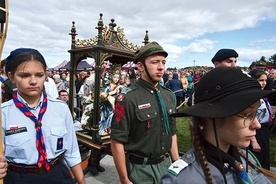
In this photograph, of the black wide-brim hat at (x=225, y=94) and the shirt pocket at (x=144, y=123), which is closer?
the black wide-brim hat at (x=225, y=94)

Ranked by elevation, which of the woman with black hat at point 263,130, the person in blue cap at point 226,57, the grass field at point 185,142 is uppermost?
the person in blue cap at point 226,57

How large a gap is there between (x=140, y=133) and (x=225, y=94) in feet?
3.94

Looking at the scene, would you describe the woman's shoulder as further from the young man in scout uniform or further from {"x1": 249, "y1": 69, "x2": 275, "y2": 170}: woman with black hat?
{"x1": 249, "y1": 69, "x2": 275, "y2": 170}: woman with black hat

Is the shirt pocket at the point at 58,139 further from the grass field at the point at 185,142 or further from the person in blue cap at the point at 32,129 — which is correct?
the grass field at the point at 185,142

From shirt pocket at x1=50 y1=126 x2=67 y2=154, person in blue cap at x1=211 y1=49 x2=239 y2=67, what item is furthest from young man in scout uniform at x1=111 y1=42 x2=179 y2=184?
person in blue cap at x1=211 y1=49 x2=239 y2=67

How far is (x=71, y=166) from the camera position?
1.96m

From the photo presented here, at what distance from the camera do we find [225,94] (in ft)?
3.21

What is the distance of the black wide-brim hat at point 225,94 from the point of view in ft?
3.06

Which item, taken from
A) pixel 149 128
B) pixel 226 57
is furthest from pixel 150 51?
pixel 226 57

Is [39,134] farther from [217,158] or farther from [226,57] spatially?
[226,57]

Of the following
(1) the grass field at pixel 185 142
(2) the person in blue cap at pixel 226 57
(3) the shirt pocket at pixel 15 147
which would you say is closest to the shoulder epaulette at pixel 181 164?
(3) the shirt pocket at pixel 15 147

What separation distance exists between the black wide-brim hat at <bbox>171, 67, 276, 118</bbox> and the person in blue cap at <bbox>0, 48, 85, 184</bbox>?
45.8 inches

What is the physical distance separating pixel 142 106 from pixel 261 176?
1.13 meters

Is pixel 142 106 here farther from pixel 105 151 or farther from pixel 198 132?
pixel 105 151
